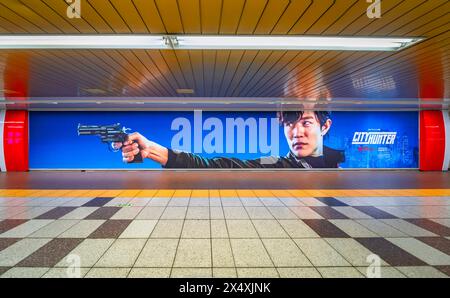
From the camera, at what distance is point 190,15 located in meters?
3.08

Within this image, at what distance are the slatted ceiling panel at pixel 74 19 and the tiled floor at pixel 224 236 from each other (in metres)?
2.68

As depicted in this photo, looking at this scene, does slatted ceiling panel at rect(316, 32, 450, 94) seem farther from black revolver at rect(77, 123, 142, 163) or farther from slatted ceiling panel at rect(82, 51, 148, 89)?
black revolver at rect(77, 123, 142, 163)

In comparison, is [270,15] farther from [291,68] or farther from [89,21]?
[89,21]

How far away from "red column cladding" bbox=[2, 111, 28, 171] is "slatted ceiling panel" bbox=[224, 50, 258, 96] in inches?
376

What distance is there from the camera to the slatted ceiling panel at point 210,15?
9.29 feet

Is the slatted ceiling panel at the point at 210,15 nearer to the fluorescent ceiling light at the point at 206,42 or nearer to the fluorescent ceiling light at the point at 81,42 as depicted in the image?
the fluorescent ceiling light at the point at 206,42

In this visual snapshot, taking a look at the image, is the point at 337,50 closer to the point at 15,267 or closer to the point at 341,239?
the point at 341,239

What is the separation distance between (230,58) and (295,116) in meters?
7.72

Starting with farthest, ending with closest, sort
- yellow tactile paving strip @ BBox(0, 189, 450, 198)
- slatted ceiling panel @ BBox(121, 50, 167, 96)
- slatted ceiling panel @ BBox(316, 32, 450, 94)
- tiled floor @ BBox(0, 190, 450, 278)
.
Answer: yellow tactile paving strip @ BBox(0, 189, 450, 198) < slatted ceiling panel @ BBox(121, 50, 167, 96) < slatted ceiling panel @ BBox(316, 32, 450, 94) < tiled floor @ BBox(0, 190, 450, 278)

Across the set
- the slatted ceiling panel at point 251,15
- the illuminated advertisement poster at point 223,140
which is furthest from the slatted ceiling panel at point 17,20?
the illuminated advertisement poster at point 223,140

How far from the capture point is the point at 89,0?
2.80m

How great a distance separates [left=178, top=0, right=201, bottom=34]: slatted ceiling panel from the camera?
9.30 feet

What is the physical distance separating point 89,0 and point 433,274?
437 cm

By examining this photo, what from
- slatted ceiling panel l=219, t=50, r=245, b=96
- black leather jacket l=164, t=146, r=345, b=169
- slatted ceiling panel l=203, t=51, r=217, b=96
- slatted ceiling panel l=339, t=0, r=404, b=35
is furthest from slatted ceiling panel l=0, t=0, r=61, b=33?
black leather jacket l=164, t=146, r=345, b=169
